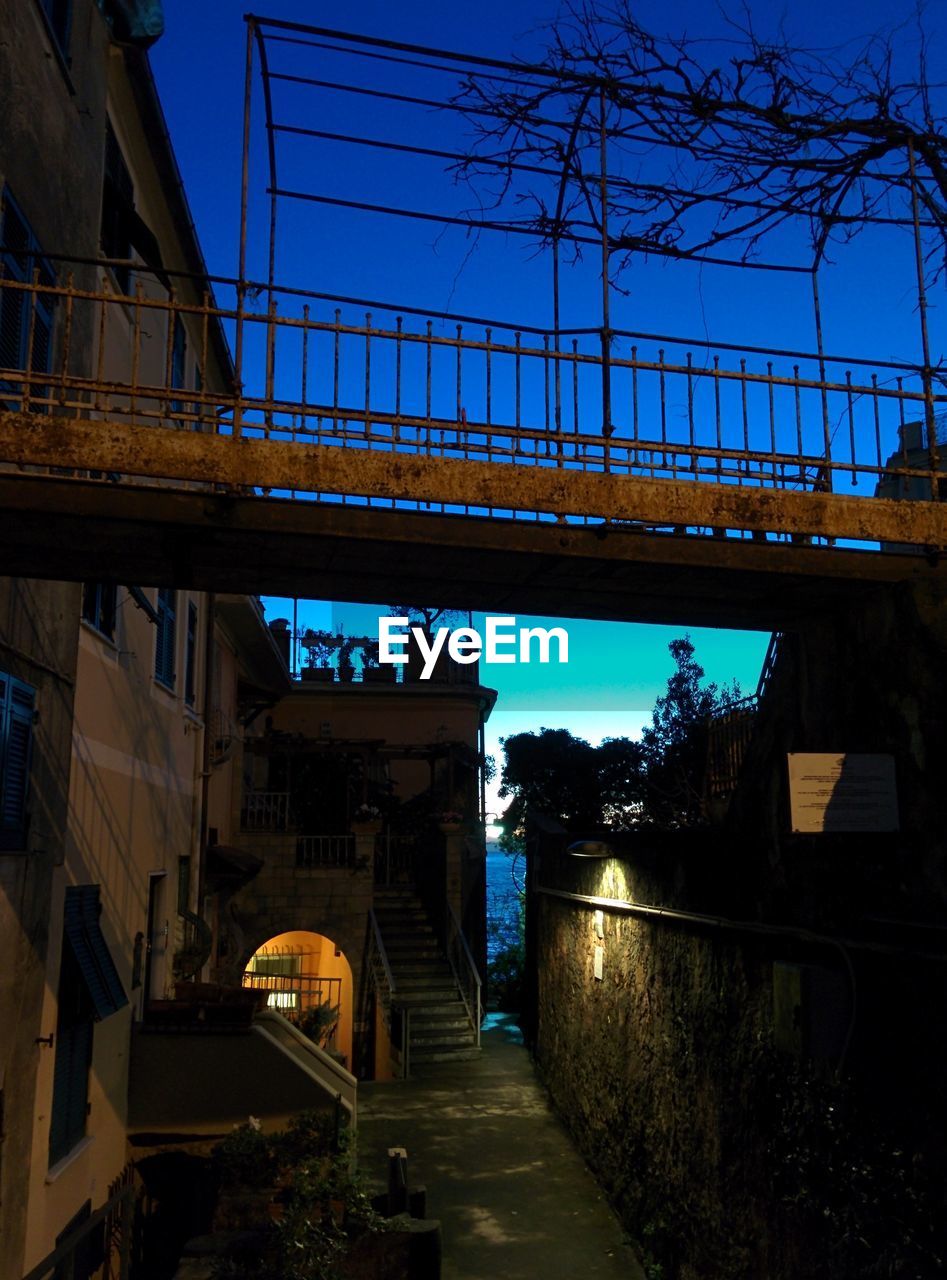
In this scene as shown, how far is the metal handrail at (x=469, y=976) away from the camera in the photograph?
1753 cm

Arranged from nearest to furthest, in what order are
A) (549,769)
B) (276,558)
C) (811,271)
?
(276,558) < (811,271) < (549,769)

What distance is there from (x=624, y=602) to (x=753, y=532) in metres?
0.87

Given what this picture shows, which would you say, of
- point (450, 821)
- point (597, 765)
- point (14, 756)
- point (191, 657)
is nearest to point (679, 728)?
point (597, 765)

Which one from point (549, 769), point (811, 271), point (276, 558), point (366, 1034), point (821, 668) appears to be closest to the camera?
point (276, 558)

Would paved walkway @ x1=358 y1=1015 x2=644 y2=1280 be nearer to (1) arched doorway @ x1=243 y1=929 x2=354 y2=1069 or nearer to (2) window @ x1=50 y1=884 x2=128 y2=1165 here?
(1) arched doorway @ x1=243 y1=929 x2=354 y2=1069

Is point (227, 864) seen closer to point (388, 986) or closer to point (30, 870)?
point (388, 986)

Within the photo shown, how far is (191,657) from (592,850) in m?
6.39

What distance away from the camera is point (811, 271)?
8.34 metres

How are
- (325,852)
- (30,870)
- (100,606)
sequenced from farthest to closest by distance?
1. (325,852)
2. (100,606)
3. (30,870)

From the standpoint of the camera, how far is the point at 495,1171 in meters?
11.5

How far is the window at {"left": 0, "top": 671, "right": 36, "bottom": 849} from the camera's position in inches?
251

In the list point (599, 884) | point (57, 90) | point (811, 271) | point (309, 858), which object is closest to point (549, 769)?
point (309, 858)

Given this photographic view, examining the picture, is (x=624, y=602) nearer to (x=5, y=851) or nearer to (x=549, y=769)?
(x=5, y=851)

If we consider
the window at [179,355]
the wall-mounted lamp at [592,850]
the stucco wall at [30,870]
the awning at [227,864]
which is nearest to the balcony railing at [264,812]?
the awning at [227,864]
